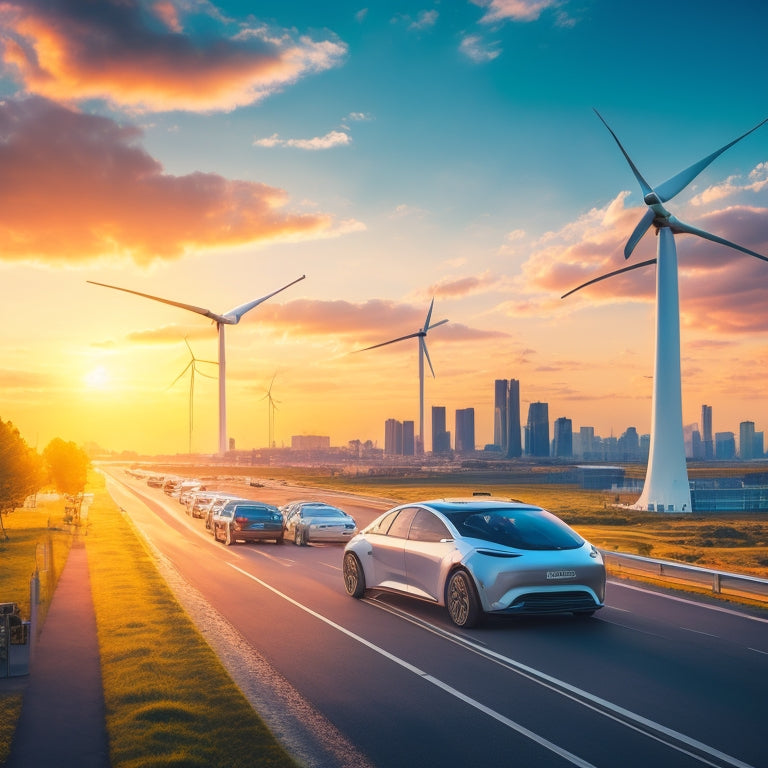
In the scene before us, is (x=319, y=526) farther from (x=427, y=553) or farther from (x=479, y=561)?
(x=479, y=561)

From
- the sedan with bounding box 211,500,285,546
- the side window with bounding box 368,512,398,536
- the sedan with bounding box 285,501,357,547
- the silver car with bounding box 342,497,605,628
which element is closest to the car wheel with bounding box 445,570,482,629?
the silver car with bounding box 342,497,605,628

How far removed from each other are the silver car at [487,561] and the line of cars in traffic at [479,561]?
1cm

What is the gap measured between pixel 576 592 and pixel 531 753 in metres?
4.92

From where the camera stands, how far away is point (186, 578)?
17.8 metres

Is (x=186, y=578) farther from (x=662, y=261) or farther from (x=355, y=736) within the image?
(x=662, y=261)

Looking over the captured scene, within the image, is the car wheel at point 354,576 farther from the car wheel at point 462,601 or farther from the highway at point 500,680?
the car wheel at point 462,601

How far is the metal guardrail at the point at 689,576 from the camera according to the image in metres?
14.6

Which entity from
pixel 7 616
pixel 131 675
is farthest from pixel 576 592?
pixel 7 616

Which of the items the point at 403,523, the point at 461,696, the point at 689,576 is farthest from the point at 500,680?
the point at 689,576

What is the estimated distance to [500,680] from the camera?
8.40 meters

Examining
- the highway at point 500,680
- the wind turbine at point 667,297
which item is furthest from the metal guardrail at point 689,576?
the wind turbine at point 667,297

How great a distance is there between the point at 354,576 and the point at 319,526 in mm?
11373

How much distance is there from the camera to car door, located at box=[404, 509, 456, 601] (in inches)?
457

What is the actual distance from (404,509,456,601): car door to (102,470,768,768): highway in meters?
0.47
